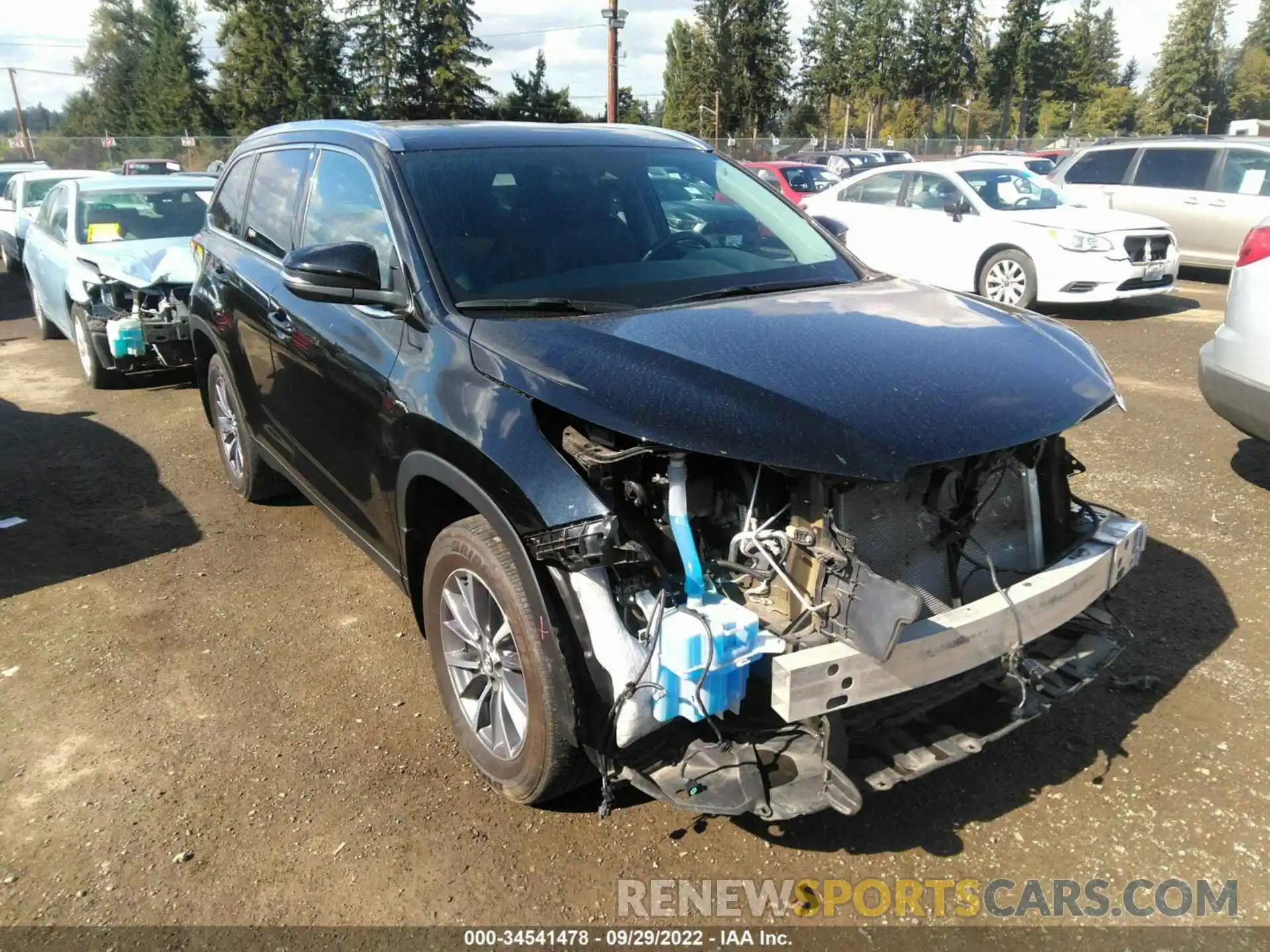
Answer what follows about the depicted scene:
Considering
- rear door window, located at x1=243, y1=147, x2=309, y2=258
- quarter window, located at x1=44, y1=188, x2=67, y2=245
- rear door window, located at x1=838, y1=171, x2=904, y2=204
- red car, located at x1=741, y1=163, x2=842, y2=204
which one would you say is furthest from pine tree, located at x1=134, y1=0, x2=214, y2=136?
rear door window, located at x1=243, y1=147, x2=309, y2=258

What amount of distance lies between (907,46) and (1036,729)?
6758cm

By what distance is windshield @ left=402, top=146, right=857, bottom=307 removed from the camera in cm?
310

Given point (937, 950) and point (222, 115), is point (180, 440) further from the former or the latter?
point (222, 115)

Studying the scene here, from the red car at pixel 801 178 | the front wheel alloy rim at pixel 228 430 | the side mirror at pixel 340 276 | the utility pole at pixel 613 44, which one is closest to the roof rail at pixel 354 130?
the side mirror at pixel 340 276

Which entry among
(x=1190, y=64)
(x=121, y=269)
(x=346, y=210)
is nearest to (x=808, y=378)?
(x=346, y=210)

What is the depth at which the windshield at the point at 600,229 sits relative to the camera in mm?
3096

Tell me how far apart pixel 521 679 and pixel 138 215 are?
26.0ft

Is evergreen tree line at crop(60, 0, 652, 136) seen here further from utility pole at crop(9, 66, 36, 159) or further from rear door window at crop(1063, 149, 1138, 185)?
rear door window at crop(1063, 149, 1138, 185)

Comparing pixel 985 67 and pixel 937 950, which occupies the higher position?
pixel 985 67

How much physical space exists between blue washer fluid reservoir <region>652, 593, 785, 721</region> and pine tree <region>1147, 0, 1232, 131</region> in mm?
81774

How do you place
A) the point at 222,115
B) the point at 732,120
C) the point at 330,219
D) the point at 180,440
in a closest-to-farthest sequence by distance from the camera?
the point at 330,219 → the point at 180,440 → the point at 222,115 → the point at 732,120

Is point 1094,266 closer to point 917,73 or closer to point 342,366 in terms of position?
point 342,366

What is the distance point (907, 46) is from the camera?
6159 cm

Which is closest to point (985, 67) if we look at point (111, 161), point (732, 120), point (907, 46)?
point (907, 46)
